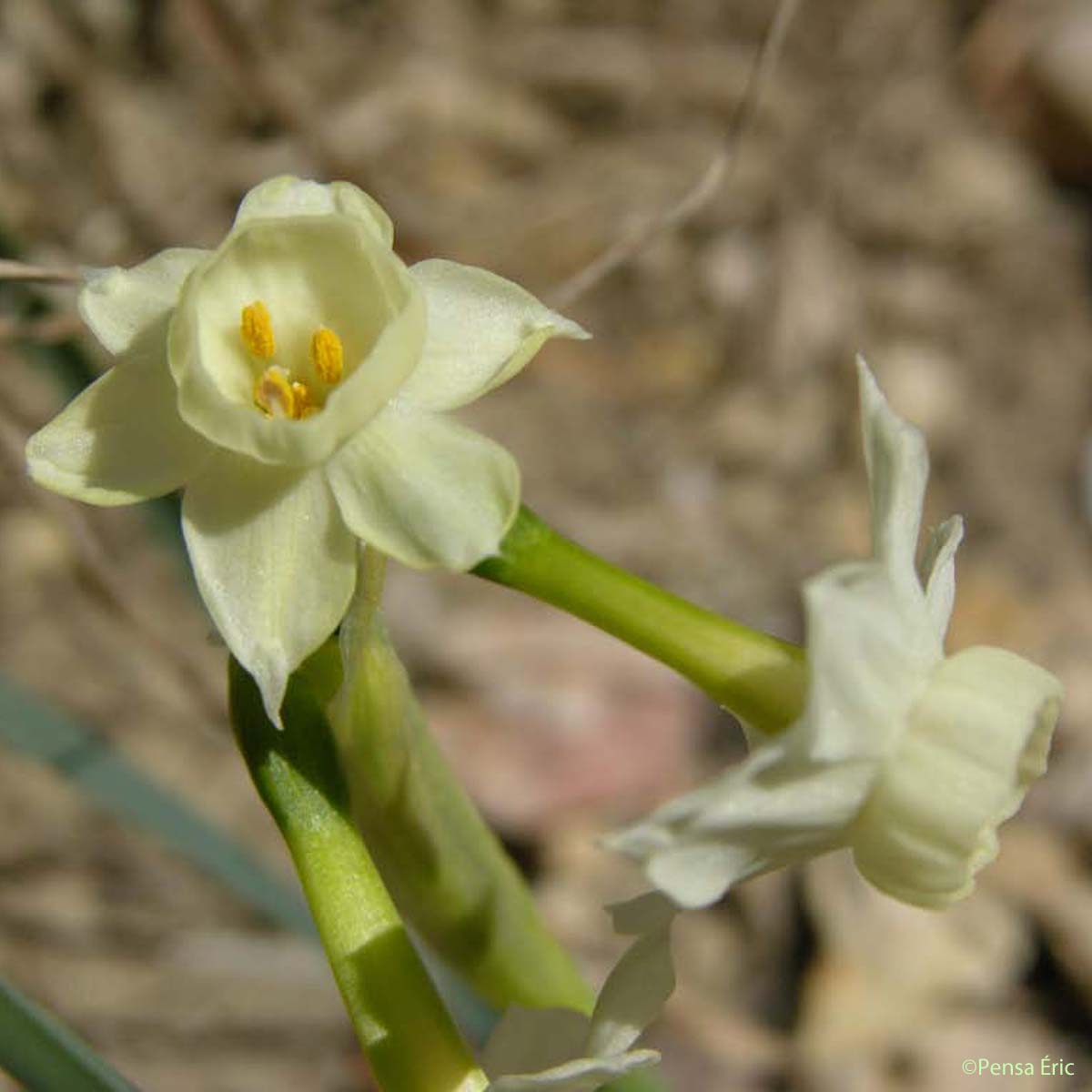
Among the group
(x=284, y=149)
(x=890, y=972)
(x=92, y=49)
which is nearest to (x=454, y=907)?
(x=890, y=972)

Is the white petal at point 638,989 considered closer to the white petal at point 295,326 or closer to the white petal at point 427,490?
the white petal at point 427,490

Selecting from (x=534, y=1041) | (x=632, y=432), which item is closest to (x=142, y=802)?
(x=534, y=1041)

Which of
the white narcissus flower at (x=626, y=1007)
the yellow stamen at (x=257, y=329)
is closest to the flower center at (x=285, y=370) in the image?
the yellow stamen at (x=257, y=329)

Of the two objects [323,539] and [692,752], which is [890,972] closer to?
[692,752]

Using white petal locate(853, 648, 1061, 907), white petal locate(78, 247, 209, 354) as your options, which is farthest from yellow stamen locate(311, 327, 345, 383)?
white petal locate(853, 648, 1061, 907)

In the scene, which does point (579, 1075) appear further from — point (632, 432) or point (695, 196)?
point (632, 432)

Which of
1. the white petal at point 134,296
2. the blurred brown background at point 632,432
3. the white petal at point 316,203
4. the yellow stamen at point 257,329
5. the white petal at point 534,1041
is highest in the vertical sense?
the white petal at point 316,203
